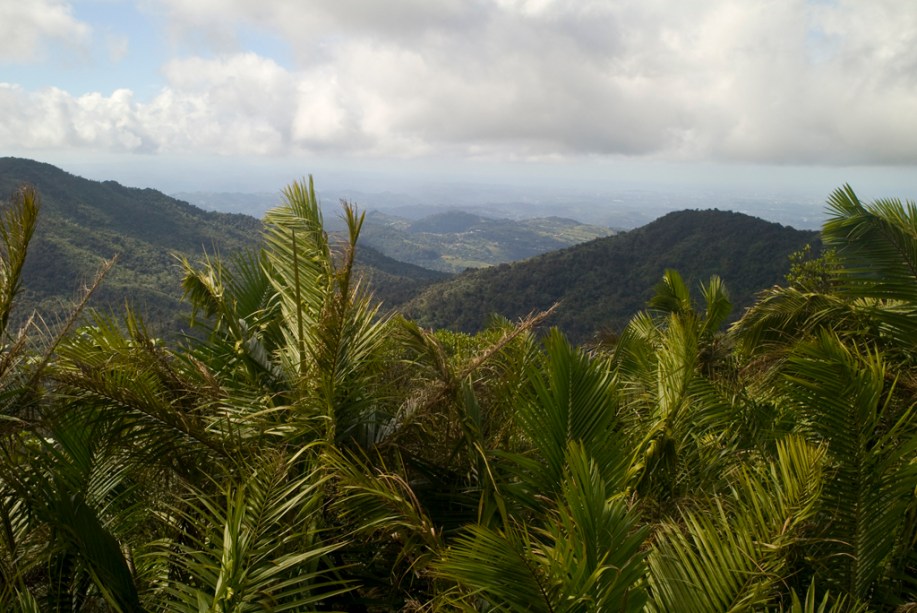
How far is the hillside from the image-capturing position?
181 feet

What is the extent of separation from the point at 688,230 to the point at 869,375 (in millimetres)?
74041

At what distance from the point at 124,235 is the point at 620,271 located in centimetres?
7042

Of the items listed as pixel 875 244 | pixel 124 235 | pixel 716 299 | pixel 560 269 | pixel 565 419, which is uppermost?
pixel 875 244

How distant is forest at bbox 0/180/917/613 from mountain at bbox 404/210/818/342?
43651 millimetres

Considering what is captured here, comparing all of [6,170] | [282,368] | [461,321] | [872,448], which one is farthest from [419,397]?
[6,170]

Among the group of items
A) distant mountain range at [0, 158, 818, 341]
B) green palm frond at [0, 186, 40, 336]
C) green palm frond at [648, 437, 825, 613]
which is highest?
green palm frond at [0, 186, 40, 336]

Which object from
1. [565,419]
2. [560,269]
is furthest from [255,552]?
[560,269]

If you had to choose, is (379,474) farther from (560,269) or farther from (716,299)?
(560,269)

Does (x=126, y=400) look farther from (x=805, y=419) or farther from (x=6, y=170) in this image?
(x=6, y=170)

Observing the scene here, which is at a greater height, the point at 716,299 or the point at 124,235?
the point at 716,299

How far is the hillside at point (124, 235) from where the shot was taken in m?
55.3

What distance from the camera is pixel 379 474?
6.44ft

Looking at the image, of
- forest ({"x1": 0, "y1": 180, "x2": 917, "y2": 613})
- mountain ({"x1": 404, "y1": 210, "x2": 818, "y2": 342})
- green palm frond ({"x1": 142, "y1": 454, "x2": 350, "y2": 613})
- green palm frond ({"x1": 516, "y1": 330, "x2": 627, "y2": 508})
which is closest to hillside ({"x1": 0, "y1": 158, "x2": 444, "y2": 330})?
mountain ({"x1": 404, "y1": 210, "x2": 818, "y2": 342})

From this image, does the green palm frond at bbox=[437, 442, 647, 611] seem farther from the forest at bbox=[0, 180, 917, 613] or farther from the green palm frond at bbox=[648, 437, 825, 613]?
the green palm frond at bbox=[648, 437, 825, 613]
